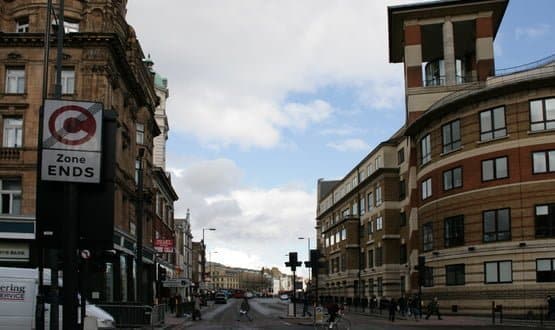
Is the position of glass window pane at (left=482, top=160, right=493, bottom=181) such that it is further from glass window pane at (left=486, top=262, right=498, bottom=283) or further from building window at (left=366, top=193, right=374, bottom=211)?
building window at (left=366, top=193, right=374, bottom=211)

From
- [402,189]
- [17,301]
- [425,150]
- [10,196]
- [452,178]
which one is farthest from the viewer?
[402,189]

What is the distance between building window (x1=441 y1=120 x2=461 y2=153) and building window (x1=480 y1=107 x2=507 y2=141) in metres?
2.54

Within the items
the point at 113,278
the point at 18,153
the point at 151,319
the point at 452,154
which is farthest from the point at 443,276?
the point at 18,153

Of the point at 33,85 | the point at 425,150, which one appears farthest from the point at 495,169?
the point at 33,85

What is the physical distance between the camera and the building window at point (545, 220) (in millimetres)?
45250

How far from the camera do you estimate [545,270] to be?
45312mm

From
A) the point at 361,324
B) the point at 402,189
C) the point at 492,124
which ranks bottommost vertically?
the point at 361,324

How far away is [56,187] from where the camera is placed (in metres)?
9.65

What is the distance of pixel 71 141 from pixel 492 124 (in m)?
43.2

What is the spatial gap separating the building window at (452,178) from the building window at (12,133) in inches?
1165

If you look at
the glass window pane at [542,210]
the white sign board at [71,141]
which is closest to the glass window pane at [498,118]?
the glass window pane at [542,210]

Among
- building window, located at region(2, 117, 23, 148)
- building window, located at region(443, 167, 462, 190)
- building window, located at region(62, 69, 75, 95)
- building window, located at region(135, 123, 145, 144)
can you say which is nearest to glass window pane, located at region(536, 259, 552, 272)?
building window, located at region(443, 167, 462, 190)

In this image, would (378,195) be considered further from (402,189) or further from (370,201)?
(402,189)

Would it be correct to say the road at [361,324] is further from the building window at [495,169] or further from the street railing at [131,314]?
the building window at [495,169]
